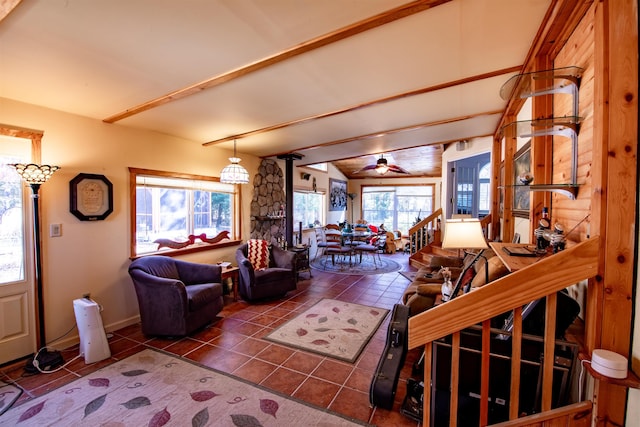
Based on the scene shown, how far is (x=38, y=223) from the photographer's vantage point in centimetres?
266

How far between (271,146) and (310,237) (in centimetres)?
336

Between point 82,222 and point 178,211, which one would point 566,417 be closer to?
point 82,222

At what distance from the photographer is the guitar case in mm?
2049

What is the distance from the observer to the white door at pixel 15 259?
8.52 ft

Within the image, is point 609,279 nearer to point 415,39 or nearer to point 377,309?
point 415,39

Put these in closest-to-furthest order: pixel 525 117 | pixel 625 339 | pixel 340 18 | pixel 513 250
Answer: pixel 625 339
pixel 340 18
pixel 513 250
pixel 525 117

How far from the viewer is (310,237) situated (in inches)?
301

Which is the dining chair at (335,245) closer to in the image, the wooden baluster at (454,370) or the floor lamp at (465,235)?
the floor lamp at (465,235)

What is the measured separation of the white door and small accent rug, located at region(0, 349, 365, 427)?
0.89m

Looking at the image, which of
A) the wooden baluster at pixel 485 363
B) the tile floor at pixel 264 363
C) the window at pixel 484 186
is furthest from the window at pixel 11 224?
the window at pixel 484 186

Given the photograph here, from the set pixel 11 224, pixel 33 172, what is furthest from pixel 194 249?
pixel 33 172

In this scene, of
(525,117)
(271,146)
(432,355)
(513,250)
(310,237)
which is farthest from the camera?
(310,237)

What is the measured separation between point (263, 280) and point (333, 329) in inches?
55.2

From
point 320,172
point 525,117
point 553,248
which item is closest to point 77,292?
point 553,248
